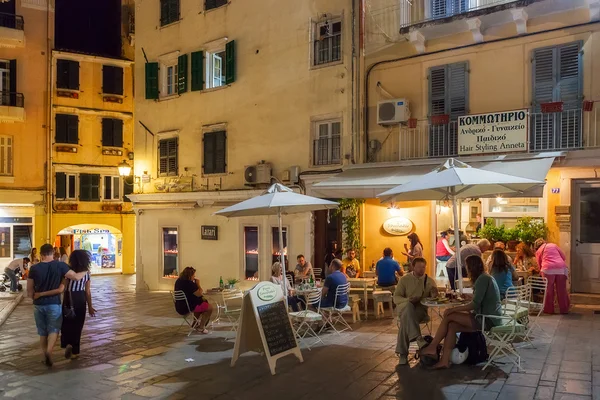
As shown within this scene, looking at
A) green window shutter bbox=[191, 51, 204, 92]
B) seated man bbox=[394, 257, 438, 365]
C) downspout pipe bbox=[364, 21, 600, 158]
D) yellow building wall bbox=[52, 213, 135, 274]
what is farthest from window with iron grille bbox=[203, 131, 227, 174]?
yellow building wall bbox=[52, 213, 135, 274]

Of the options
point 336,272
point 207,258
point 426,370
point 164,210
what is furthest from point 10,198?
point 426,370

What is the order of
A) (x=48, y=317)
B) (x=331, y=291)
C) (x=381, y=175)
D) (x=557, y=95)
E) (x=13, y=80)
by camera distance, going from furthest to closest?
(x=13, y=80), (x=381, y=175), (x=557, y=95), (x=331, y=291), (x=48, y=317)

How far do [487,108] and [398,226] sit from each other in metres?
3.71

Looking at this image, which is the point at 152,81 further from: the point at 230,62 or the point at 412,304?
the point at 412,304

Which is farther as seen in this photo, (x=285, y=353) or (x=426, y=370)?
(x=285, y=353)

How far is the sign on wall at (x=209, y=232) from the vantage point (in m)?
17.9

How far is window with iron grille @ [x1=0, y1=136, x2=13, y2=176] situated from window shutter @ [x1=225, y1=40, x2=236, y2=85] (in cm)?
1320

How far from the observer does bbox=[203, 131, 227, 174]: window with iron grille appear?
17750mm

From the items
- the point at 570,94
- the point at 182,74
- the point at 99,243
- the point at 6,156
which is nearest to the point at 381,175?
the point at 570,94

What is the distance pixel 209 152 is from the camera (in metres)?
18.2

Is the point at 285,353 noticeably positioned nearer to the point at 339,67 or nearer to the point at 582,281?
the point at 582,281

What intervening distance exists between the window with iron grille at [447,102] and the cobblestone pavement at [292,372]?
4.73 meters

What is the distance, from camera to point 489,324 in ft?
23.9

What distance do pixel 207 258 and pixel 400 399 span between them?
41.5ft
